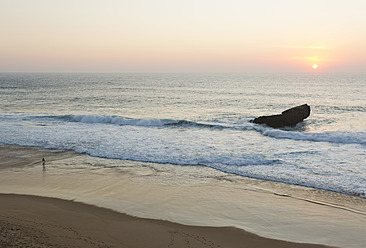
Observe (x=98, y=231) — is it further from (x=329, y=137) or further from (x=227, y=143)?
(x=329, y=137)

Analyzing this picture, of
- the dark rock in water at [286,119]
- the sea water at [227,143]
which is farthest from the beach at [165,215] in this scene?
the dark rock in water at [286,119]

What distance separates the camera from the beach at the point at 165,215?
718cm

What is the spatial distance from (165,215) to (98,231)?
6.23 feet

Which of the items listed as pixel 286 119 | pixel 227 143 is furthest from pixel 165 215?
pixel 286 119

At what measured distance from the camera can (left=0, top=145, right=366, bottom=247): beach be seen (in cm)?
718

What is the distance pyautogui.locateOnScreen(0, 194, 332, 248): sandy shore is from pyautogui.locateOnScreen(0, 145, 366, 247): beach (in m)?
0.02

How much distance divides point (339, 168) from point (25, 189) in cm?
1234

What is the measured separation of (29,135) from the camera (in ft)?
67.7

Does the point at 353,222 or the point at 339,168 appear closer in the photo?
the point at 353,222

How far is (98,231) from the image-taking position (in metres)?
7.62

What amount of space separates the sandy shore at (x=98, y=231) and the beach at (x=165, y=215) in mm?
19

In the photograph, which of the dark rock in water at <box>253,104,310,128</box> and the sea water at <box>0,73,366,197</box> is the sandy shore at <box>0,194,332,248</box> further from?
the dark rock in water at <box>253,104,310,128</box>

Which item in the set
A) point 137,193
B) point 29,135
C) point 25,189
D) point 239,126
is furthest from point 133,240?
point 239,126

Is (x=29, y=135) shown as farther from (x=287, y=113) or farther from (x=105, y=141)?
(x=287, y=113)
